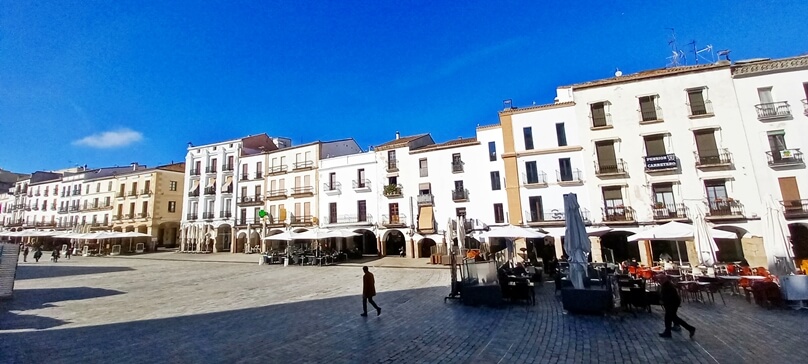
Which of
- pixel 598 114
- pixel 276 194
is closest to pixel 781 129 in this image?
pixel 598 114

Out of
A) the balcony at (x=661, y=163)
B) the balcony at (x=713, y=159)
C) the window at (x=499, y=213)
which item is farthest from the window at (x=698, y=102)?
the window at (x=499, y=213)

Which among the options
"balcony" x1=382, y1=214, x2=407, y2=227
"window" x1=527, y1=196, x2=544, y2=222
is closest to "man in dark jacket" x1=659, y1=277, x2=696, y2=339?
"window" x1=527, y1=196, x2=544, y2=222

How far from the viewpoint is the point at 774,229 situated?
506 inches

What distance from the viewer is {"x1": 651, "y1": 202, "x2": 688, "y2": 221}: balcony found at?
23297mm

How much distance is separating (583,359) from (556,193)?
22.2 metres

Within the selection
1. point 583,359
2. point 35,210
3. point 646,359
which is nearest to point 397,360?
point 583,359

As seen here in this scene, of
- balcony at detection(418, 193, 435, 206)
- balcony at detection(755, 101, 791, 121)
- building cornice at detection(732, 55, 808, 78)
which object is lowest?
balcony at detection(418, 193, 435, 206)

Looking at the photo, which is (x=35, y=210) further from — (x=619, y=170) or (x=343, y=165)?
(x=619, y=170)

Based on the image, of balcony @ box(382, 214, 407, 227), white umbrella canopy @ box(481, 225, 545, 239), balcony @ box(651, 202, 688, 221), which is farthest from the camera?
balcony @ box(382, 214, 407, 227)

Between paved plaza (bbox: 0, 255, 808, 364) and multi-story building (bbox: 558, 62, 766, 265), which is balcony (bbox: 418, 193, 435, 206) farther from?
paved plaza (bbox: 0, 255, 808, 364)

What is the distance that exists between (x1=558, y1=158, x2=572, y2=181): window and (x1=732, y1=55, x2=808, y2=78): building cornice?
12.4 meters

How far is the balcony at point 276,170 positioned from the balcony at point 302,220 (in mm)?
6002

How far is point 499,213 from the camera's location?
29.0 meters

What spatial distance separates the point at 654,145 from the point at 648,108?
296 centimetres
